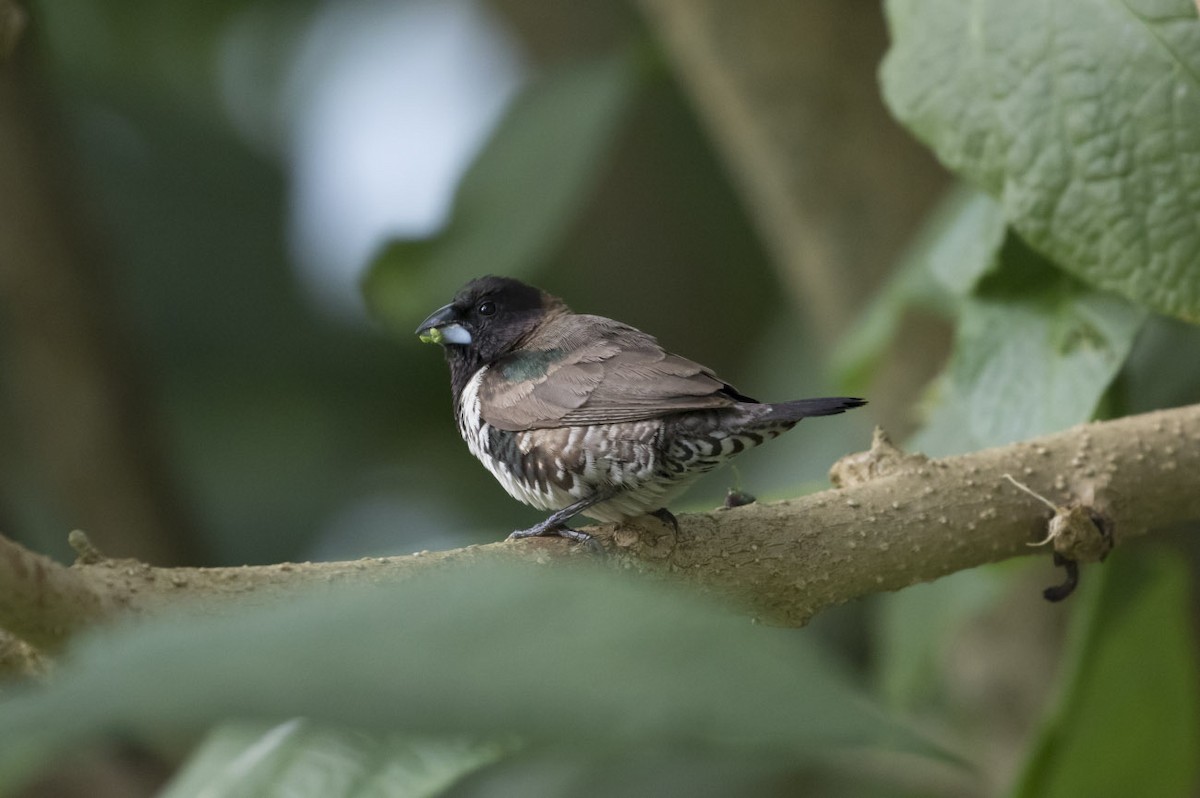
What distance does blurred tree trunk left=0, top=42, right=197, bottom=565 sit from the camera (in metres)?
4.46

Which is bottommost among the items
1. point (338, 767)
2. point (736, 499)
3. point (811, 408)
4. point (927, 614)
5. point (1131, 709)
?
point (1131, 709)

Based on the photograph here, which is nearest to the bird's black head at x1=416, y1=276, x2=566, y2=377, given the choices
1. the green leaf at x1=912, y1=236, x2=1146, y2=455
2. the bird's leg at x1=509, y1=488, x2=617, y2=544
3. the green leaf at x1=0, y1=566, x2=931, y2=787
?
the bird's leg at x1=509, y1=488, x2=617, y2=544

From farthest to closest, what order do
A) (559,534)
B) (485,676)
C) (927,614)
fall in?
(927,614) → (559,534) → (485,676)

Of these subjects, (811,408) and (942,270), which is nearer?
(811,408)

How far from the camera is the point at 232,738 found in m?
2.20

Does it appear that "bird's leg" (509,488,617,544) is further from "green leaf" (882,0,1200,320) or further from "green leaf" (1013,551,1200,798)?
"green leaf" (1013,551,1200,798)

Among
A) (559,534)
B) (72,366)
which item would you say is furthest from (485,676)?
(72,366)

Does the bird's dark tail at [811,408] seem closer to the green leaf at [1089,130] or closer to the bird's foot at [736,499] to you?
the bird's foot at [736,499]

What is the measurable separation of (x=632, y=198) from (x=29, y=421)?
294cm

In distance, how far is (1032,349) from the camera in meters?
2.54

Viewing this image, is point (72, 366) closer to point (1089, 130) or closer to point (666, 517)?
point (666, 517)

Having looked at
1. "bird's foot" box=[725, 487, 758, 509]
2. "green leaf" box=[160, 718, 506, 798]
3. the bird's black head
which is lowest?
"green leaf" box=[160, 718, 506, 798]

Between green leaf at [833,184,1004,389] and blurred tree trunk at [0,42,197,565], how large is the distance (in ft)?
8.30

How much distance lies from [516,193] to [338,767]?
2112 mm
